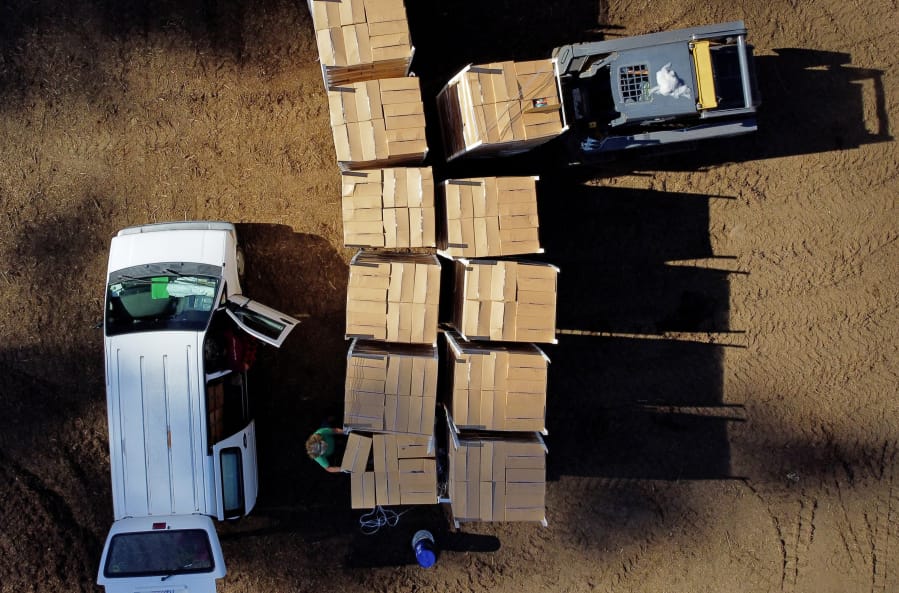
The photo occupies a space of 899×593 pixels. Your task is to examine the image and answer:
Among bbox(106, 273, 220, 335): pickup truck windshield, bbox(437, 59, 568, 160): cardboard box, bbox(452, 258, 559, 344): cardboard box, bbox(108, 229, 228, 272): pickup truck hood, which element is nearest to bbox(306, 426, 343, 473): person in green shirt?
bbox(106, 273, 220, 335): pickup truck windshield

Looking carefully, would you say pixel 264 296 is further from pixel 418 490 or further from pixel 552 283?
pixel 552 283

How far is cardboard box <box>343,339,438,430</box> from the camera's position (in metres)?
5.90

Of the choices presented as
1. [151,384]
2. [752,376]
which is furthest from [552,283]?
[151,384]

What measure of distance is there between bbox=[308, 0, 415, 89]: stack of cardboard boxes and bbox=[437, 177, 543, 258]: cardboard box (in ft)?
5.26

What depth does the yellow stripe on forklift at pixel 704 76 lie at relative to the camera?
596cm

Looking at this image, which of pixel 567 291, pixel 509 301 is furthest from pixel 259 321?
pixel 567 291

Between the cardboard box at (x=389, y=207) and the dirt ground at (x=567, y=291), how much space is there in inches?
50.2

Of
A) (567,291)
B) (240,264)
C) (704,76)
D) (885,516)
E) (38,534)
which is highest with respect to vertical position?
(704,76)

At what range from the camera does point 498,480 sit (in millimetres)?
6055

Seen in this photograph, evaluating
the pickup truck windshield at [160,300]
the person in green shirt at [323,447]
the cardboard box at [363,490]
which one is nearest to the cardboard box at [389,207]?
the pickup truck windshield at [160,300]

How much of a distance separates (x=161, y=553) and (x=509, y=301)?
4.89m

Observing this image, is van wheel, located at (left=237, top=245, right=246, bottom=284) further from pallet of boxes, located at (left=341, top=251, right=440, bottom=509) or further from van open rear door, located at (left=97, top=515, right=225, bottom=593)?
van open rear door, located at (left=97, top=515, right=225, bottom=593)

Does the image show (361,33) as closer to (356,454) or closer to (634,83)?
(634,83)

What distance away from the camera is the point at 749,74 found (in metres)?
6.15
